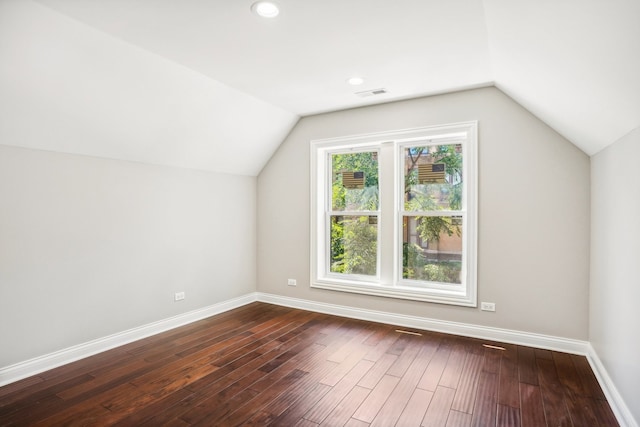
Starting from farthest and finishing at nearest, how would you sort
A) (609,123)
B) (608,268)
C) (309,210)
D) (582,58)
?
(309,210), (608,268), (609,123), (582,58)

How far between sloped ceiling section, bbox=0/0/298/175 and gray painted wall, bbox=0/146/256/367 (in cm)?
19

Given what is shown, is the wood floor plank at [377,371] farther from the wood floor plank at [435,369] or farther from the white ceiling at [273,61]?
the white ceiling at [273,61]

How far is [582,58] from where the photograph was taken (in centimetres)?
191

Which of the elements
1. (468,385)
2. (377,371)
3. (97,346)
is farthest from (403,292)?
(97,346)

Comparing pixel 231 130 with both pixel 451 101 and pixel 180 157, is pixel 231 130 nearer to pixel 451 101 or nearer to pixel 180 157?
pixel 180 157

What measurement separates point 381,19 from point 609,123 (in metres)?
1.63

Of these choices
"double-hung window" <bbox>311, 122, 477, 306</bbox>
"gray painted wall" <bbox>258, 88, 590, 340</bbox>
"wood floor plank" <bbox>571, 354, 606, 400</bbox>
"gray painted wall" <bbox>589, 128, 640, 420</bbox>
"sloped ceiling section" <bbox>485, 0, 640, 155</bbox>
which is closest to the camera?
"sloped ceiling section" <bbox>485, 0, 640, 155</bbox>

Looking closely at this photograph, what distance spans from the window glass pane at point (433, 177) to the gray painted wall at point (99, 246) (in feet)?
7.77

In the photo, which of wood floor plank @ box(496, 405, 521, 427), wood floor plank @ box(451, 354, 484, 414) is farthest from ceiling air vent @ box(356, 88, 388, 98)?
wood floor plank @ box(496, 405, 521, 427)

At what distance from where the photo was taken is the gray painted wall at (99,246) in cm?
279

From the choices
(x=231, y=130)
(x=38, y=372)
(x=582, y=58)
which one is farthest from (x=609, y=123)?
(x=38, y=372)

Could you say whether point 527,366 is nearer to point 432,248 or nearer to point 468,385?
point 468,385

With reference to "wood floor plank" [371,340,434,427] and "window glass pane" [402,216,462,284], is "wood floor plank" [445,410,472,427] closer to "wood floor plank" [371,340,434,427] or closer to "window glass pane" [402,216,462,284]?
"wood floor plank" [371,340,434,427]

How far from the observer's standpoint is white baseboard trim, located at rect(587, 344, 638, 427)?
2.12 metres
